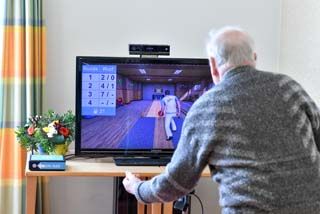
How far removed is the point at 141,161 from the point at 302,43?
4.01 feet

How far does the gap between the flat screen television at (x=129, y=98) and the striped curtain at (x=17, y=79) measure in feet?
1.42

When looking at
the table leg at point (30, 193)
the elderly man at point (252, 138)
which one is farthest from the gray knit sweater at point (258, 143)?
the table leg at point (30, 193)

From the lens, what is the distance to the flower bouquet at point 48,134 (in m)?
2.72

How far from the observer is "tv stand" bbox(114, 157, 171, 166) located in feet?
8.95

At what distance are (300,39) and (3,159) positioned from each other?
1.95 metres

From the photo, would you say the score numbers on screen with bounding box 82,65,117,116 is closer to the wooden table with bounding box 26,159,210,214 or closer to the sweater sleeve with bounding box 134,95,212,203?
the wooden table with bounding box 26,159,210,214

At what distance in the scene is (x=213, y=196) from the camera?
338cm

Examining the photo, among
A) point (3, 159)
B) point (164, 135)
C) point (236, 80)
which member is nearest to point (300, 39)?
point (164, 135)

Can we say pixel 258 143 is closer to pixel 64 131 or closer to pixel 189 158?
pixel 189 158

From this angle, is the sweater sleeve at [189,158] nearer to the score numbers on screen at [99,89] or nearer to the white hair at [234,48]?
the white hair at [234,48]

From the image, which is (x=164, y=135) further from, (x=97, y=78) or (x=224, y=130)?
(x=224, y=130)

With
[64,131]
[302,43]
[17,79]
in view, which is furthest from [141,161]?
[302,43]

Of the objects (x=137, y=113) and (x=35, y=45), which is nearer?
(x=137, y=113)

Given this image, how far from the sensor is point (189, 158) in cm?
172
